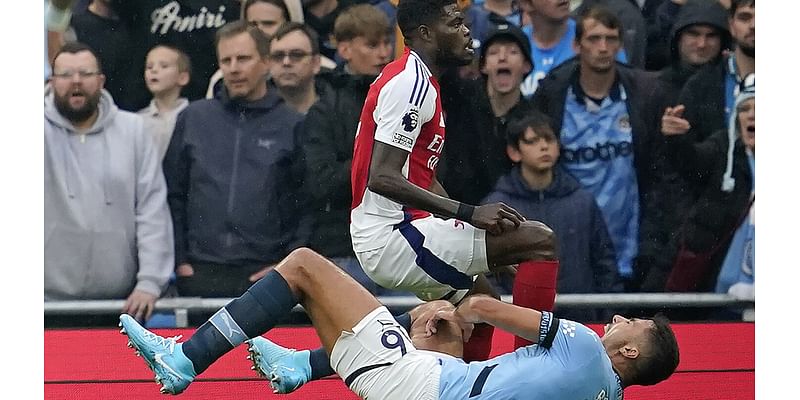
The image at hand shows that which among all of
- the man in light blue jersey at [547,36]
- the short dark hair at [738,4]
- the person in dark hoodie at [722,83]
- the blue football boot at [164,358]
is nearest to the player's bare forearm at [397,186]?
the blue football boot at [164,358]

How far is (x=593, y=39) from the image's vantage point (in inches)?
301

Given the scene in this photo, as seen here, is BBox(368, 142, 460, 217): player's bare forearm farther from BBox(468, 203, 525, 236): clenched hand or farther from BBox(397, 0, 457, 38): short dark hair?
BBox(397, 0, 457, 38): short dark hair

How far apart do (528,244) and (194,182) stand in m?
3.69

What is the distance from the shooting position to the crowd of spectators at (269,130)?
750 cm

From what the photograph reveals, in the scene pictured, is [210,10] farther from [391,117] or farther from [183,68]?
[391,117]

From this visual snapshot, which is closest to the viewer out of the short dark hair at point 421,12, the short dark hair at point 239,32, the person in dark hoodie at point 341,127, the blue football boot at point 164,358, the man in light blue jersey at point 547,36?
the blue football boot at point 164,358

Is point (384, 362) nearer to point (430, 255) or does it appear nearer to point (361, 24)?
point (430, 255)

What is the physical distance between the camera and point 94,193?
7543 millimetres

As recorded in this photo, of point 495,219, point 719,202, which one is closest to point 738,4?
point 719,202

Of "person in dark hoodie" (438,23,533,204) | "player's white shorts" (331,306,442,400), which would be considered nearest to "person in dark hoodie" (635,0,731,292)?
"person in dark hoodie" (438,23,533,204)

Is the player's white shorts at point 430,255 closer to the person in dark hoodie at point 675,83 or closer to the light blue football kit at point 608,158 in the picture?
the light blue football kit at point 608,158

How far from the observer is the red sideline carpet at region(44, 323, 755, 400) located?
6145 mm

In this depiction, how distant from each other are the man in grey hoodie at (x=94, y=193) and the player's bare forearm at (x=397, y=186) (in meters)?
3.49
